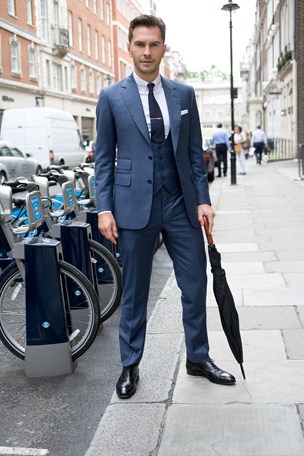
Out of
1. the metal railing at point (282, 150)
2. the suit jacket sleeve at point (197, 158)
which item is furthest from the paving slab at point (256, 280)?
the metal railing at point (282, 150)

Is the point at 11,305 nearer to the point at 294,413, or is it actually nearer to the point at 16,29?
the point at 294,413

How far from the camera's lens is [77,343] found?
4.30m

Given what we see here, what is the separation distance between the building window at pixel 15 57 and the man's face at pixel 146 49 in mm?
A: 30717

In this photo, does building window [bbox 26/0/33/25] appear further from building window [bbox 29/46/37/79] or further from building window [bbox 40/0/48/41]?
building window [bbox 40/0/48/41]

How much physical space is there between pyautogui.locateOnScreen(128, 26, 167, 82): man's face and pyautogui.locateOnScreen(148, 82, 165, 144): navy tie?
14 cm

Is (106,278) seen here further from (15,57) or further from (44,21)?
(44,21)

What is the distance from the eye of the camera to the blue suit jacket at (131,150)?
3443 millimetres

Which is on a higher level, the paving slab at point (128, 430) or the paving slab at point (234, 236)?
the paving slab at point (234, 236)

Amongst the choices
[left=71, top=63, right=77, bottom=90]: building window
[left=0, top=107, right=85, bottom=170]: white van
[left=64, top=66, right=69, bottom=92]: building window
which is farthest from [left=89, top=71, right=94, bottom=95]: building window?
[left=0, top=107, right=85, bottom=170]: white van

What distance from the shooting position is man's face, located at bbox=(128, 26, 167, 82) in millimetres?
3406

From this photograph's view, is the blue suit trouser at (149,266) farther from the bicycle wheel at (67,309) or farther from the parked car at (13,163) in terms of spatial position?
the parked car at (13,163)

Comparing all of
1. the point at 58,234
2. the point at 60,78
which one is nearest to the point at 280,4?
the point at 60,78

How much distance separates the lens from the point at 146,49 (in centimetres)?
340

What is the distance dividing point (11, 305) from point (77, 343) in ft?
1.63
